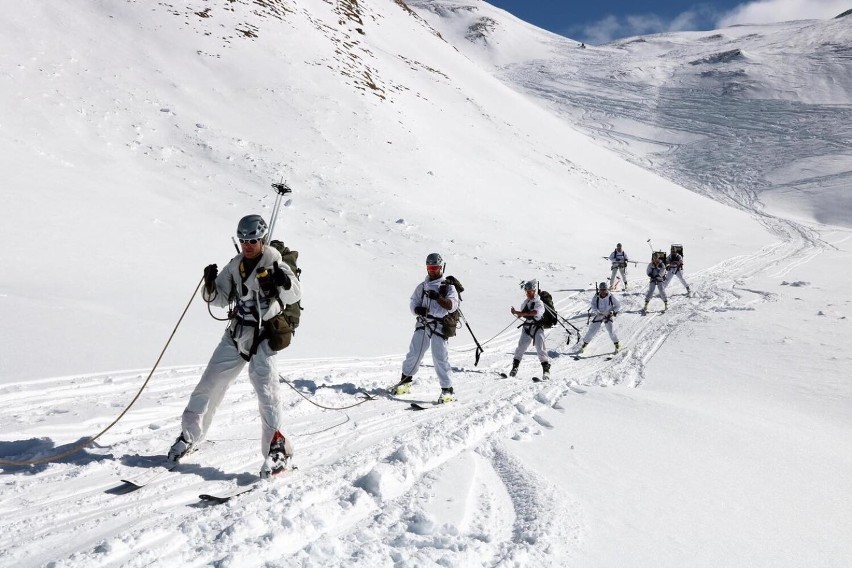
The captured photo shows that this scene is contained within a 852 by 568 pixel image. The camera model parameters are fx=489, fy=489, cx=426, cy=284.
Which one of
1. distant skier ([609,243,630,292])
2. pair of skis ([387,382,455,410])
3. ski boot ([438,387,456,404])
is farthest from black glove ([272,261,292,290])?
distant skier ([609,243,630,292])

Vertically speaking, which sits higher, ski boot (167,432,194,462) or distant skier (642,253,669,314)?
distant skier (642,253,669,314)

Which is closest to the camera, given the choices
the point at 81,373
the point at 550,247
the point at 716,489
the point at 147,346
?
the point at 716,489

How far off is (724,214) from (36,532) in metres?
45.1

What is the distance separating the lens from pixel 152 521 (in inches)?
133

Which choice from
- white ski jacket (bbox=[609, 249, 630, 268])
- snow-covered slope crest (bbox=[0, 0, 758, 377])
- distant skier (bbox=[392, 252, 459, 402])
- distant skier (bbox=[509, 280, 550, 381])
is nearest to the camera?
distant skier (bbox=[392, 252, 459, 402])

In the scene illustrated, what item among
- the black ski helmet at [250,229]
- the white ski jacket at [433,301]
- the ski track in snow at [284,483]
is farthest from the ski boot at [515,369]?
the black ski helmet at [250,229]

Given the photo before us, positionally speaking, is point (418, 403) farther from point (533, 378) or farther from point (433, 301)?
point (533, 378)

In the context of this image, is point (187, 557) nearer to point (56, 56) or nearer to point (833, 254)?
point (56, 56)

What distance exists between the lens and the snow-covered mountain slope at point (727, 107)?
51188 millimetres

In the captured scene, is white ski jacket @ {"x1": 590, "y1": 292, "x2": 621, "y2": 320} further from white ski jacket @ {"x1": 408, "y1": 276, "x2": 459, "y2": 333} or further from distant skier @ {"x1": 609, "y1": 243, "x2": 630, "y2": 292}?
distant skier @ {"x1": 609, "y1": 243, "x2": 630, "y2": 292}

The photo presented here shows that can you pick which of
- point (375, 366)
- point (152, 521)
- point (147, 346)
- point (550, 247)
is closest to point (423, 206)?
point (550, 247)

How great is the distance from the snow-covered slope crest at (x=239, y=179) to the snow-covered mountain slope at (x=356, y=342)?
0.13 metres

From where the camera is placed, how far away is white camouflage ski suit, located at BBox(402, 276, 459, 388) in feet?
A: 23.6

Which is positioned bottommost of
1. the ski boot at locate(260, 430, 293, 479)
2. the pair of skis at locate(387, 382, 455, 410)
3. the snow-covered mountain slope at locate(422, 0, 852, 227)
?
the ski boot at locate(260, 430, 293, 479)
